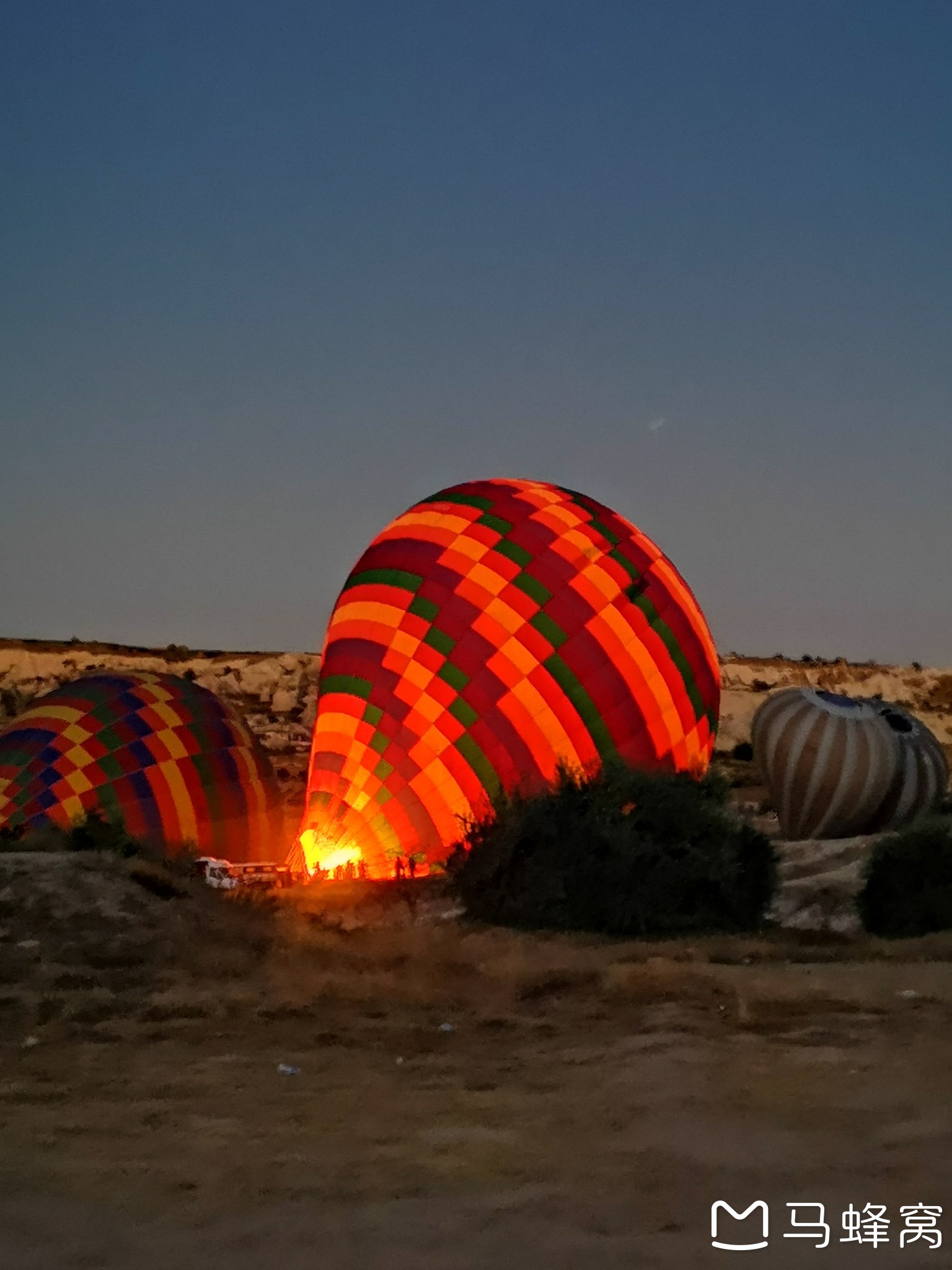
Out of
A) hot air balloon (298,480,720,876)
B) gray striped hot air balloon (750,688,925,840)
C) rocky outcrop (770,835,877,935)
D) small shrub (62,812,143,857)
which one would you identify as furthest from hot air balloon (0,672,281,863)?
gray striped hot air balloon (750,688,925,840)

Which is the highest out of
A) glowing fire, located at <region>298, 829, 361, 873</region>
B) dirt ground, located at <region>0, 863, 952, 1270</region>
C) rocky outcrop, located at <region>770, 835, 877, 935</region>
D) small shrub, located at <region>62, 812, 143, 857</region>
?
small shrub, located at <region>62, 812, 143, 857</region>

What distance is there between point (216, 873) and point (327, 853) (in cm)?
122

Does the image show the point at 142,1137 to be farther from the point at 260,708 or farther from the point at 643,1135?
the point at 260,708

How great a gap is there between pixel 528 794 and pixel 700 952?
3702 mm

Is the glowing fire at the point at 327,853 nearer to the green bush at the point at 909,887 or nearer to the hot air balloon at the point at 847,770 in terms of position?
the green bush at the point at 909,887

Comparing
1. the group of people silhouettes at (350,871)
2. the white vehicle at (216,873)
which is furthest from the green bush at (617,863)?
the white vehicle at (216,873)

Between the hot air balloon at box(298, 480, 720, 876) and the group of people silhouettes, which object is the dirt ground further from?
the hot air balloon at box(298, 480, 720, 876)

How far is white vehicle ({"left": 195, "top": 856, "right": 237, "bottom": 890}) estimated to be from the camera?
12.9 metres

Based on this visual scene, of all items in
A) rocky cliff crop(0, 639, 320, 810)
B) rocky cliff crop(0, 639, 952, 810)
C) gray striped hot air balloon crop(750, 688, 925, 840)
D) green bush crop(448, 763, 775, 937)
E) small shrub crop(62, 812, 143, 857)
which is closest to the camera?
green bush crop(448, 763, 775, 937)

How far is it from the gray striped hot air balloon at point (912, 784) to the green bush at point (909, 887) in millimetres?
7983

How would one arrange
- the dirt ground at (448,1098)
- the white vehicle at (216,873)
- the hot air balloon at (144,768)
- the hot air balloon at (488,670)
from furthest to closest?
the hot air balloon at (144,768)
the hot air balloon at (488,670)
the white vehicle at (216,873)
the dirt ground at (448,1098)

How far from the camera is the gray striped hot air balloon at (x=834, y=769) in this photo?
19.9 meters

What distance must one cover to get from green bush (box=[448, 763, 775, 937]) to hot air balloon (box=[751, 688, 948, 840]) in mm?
8467

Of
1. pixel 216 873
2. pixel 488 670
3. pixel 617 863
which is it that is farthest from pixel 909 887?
pixel 216 873
